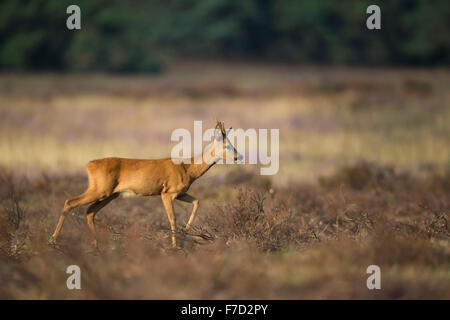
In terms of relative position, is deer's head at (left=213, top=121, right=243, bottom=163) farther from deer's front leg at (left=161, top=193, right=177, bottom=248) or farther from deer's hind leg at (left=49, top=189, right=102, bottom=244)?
deer's hind leg at (left=49, top=189, right=102, bottom=244)

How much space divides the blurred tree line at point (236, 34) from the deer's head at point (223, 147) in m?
29.5

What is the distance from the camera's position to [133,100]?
25719 mm

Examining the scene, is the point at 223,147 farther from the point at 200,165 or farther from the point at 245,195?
the point at 245,195

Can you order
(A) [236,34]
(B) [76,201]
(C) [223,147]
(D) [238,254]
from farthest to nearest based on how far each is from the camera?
1. (A) [236,34]
2. (C) [223,147]
3. (B) [76,201]
4. (D) [238,254]

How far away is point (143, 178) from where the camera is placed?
26.4 ft

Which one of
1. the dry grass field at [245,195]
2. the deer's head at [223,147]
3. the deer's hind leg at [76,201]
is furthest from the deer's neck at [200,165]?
the deer's hind leg at [76,201]

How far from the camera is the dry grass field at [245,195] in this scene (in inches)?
249

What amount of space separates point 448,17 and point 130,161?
129 feet

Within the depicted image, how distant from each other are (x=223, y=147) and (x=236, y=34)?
38868 mm

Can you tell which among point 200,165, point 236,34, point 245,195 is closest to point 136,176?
point 200,165

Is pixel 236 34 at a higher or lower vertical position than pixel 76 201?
higher
